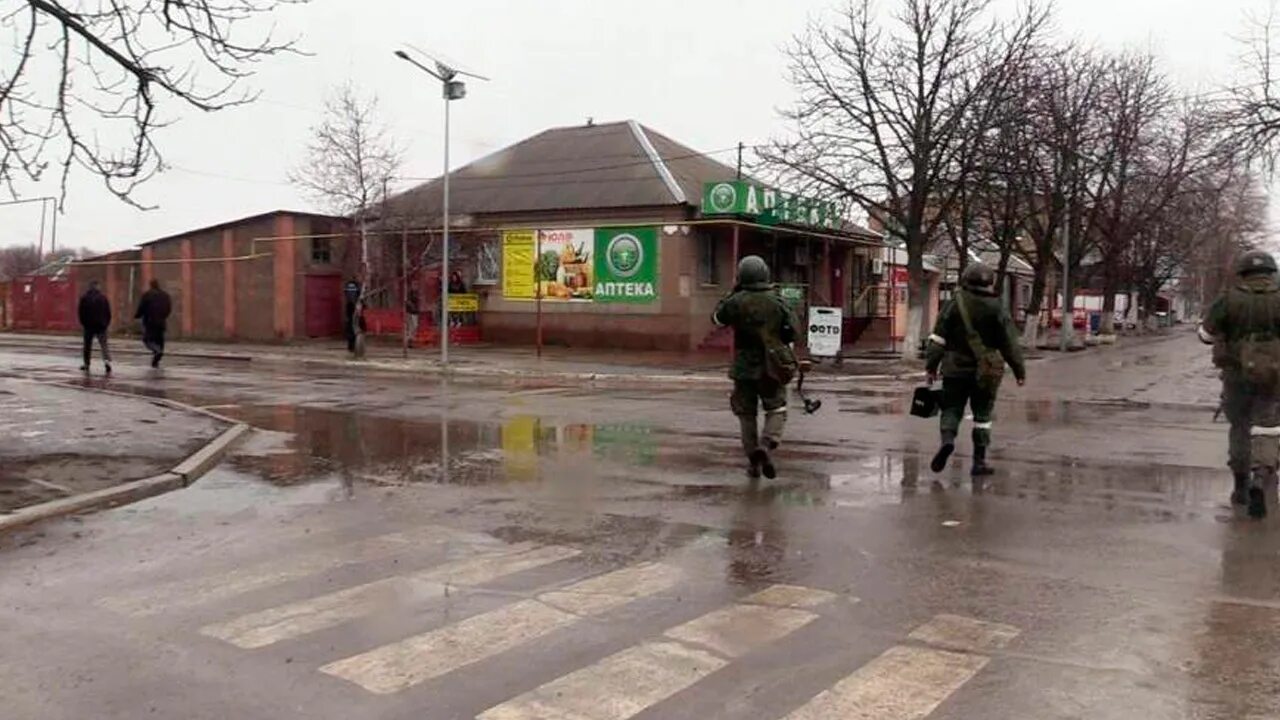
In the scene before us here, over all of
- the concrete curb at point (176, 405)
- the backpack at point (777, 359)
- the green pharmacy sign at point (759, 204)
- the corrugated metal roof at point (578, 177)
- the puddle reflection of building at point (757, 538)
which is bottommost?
the puddle reflection of building at point (757, 538)

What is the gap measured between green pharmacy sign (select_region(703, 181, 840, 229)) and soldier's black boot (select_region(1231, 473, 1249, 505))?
2024 cm

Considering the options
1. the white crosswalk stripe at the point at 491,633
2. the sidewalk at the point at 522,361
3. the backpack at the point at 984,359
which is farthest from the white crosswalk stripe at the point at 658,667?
the sidewalk at the point at 522,361

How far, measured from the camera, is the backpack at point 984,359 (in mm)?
9031

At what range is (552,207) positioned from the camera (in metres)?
31.9

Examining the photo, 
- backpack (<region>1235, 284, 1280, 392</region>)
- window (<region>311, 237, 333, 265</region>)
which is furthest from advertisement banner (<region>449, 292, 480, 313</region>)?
backpack (<region>1235, 284, 1280, 392</region>)

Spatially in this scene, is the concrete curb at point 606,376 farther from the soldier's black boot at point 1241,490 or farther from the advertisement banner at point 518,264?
the soldier's black boot at point 1241,490

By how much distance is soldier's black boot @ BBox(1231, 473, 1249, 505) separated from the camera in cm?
802

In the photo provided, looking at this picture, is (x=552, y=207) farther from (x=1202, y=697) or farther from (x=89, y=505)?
(x=1202, y=697)

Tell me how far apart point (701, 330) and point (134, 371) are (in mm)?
14401

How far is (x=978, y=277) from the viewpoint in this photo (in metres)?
9.21

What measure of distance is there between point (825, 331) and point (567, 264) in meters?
9.25

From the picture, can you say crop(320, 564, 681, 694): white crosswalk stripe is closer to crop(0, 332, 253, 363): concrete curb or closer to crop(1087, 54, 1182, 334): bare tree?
crop(0, 332, 253, 363): concrete curb

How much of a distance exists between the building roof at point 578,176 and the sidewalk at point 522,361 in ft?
14.6

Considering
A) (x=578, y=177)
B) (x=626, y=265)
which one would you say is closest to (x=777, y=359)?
(x=626, y=265)
